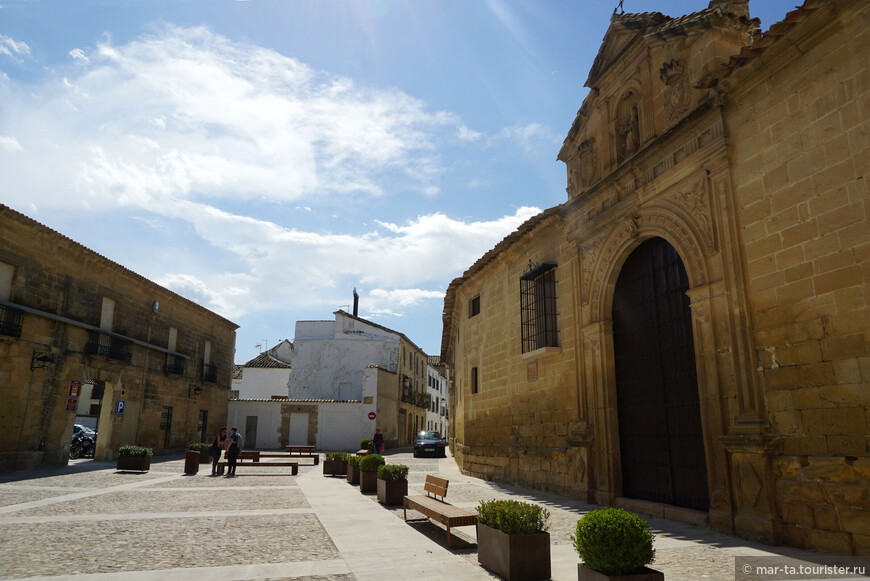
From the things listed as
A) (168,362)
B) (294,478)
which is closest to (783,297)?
(294,478)

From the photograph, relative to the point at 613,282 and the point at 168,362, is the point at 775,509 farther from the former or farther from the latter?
the point at 168,362

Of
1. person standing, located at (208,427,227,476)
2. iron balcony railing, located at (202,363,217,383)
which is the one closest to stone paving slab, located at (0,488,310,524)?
person standing, located at (208,427,227,476)

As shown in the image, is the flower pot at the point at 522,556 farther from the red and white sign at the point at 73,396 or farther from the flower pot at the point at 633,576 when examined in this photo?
the red and white sign at the point at 73,396

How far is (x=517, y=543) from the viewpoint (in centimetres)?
499

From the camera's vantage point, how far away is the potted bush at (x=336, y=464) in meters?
15.7

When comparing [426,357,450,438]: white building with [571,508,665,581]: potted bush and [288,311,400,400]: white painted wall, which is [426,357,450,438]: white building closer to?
[288,311,400,400]: white painted wall

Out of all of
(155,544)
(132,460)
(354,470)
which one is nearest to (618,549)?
(155,544)

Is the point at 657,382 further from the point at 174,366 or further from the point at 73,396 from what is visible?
the point at 174,366

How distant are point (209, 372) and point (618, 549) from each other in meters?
27.4

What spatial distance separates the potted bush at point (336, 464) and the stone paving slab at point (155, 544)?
7.71 metres

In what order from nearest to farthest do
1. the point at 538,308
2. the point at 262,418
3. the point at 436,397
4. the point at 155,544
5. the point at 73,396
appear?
the point at 155,544
the point at 538,308
the point at 73,396
the point at 262,418
the point at 436,397

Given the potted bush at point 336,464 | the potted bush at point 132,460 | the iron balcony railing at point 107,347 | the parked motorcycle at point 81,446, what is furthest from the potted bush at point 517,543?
the parked motorcycle at point 81,446

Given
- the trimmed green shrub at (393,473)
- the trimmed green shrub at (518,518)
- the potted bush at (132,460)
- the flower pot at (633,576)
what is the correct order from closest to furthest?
the flower pot at (633,576), the trimmed green shrub at (518,518), the trimmed green shrub at (393,473), the potted bush at (132,460)

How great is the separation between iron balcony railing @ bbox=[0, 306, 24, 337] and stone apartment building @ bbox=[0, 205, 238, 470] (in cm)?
3
